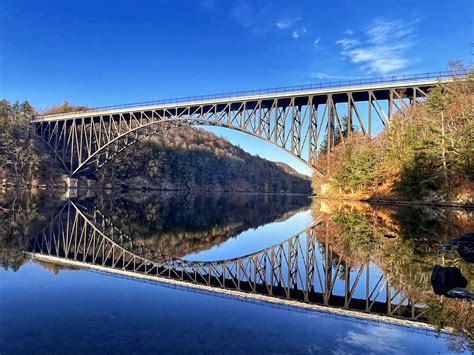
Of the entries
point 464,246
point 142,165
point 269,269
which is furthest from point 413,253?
point 142,165

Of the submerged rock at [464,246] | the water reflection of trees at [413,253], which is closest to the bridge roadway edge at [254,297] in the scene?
the water reflection of trees at [413,253]

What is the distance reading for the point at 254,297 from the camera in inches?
368

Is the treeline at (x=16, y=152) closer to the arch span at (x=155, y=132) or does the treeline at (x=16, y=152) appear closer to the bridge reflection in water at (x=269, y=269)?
the arch span at (x=155, y=132)

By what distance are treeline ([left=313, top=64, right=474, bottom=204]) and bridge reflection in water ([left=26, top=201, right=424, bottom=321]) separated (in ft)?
72.7

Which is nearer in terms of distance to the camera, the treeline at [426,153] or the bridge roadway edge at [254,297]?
the bridge roadway edge at [254,297]

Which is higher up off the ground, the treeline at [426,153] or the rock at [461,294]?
the treeline at [426,153]

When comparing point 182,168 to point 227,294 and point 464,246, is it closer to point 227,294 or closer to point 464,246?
point 464,246

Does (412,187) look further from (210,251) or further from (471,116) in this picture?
(210,251)

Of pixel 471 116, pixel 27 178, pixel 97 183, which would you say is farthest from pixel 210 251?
pixel 97 183

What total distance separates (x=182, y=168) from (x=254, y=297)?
124712mm

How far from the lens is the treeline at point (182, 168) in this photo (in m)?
106

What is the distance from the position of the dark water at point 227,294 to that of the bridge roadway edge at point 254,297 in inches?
1.9

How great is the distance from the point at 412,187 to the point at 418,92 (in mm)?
12801

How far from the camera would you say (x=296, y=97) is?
4888 centimetres
